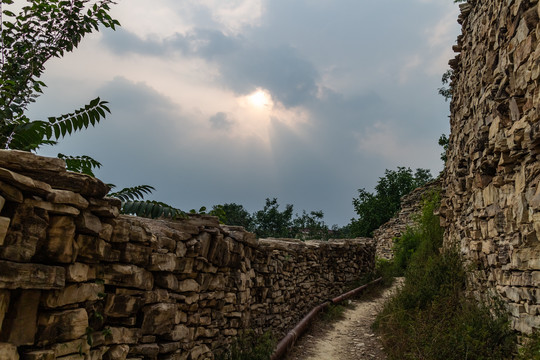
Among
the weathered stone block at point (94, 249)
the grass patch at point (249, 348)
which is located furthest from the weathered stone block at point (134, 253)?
the grass patch at point (249, 348)

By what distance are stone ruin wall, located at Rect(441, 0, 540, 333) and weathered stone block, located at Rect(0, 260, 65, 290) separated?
402cm

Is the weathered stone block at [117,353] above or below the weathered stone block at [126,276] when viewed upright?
below

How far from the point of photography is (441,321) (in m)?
5.31

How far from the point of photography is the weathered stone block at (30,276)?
2143 mm

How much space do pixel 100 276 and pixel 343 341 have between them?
19.2ft

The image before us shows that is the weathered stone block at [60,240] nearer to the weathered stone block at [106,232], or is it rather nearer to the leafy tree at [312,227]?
the weathered stone block at [106,232]

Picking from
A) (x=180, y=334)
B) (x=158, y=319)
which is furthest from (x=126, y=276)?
(x=180, y=334)

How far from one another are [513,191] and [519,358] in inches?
67.9

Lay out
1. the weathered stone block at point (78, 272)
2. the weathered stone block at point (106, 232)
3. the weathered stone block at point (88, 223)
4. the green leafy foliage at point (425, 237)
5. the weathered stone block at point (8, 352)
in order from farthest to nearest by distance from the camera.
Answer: the green leafy foliage at point (425, 237)
the weathered stone block at point (106, 232)
the weathered stone block at point (88, 223)
the weathered stone block at point (78, 272)
the weathered stone block at point (8, 352)

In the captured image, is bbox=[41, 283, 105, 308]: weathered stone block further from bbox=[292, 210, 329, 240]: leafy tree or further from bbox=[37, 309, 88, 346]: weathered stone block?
bbox=[292, 210, 329, 240]: leafy tree

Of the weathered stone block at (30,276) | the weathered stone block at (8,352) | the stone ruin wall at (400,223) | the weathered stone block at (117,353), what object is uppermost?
the stone ruin wall at (400,223)

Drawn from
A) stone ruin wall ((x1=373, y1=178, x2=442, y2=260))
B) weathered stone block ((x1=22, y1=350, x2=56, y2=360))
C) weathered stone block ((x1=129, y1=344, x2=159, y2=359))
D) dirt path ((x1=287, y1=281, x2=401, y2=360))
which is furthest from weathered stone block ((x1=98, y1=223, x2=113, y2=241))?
stone ruin wall ((x1=373, y1=178, x2=442, y2=260))

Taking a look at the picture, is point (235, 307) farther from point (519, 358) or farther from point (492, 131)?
point (492, 131)

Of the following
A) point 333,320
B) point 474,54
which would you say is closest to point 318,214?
point 333,320
